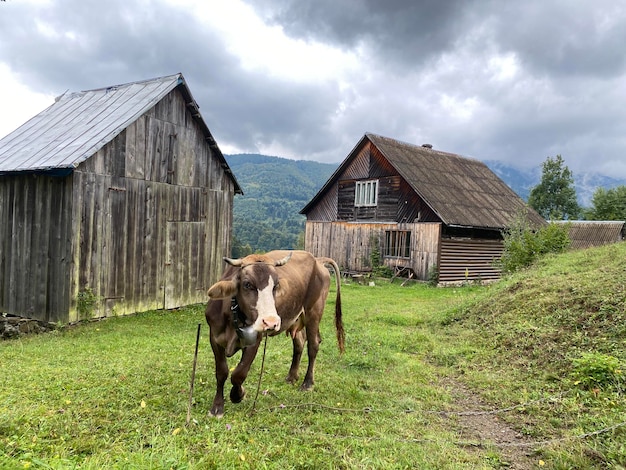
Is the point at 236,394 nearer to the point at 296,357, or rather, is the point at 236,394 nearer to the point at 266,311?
the point at 266,311

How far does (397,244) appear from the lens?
73.3 ft

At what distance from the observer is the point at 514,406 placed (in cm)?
542

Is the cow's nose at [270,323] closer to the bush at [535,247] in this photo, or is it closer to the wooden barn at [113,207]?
the wooden barn at [113,207]

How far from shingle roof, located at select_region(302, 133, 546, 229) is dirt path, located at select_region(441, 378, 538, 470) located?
14.9m

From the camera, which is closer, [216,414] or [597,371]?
[216,414]

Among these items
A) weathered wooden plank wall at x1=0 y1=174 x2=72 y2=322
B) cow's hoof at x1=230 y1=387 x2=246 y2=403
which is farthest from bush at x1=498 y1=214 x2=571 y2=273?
weathered wooden plank wall at x1=0 y1=174 x2=72 y2=322

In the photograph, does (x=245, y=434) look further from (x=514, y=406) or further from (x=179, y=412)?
(x=514, y=406)

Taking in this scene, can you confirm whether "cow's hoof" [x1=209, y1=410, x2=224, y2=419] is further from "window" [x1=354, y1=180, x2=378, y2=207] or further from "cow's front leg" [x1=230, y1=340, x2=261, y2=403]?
"window" [x1=354, y1=180, x2=378, y2=207]

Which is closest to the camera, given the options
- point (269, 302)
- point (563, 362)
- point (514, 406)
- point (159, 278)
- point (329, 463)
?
point (329, 463)

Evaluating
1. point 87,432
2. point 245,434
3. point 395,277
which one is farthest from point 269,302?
point 395,277

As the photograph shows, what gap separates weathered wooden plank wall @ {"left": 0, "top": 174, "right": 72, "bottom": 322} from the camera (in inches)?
398

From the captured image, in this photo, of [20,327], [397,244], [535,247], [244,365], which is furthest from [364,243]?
[244,365]

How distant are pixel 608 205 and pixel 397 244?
3580 centimetres

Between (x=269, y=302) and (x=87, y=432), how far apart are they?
2081mm
